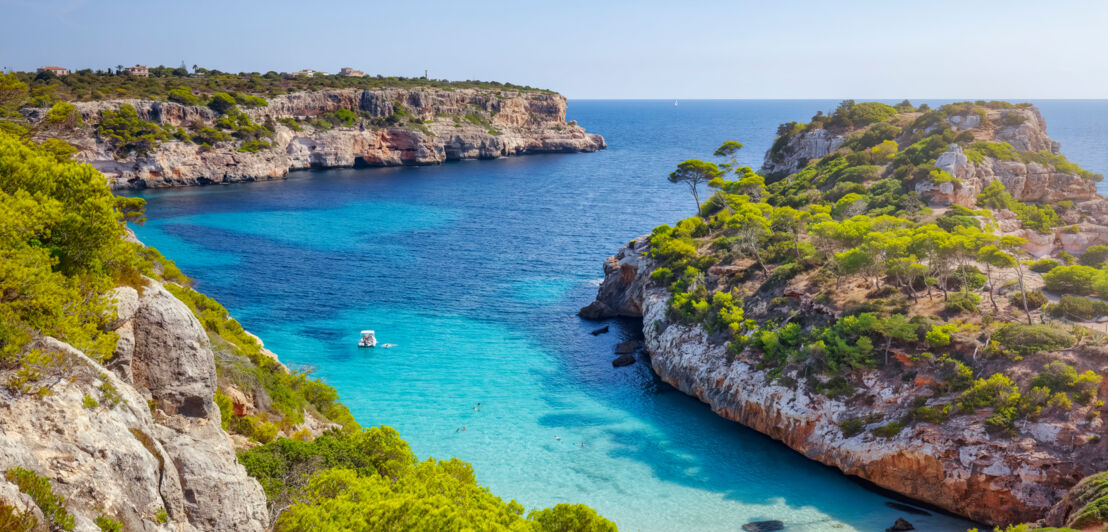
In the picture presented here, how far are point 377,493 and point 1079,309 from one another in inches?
1237

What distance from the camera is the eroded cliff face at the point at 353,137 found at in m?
97.5

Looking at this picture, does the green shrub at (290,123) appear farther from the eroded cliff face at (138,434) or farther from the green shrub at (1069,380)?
the green shrub at (1069,380)

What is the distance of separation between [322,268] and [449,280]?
40.2 feet

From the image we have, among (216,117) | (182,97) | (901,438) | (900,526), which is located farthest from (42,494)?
(182,97)

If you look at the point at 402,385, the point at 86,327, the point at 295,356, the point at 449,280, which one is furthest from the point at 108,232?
the point at 449,280

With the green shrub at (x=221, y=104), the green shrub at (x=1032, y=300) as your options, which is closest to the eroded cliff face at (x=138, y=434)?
the green shrub at (x=1032, y=300)

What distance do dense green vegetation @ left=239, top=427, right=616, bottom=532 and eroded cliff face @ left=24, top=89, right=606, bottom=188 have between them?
71.1 meters

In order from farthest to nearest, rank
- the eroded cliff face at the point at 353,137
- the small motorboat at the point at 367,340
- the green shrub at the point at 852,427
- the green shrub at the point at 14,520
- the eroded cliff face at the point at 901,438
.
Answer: the eroded cliff face at the point at 353,137 → the small motorboat at the point at 367,340 → the green shrub at the point at 852,427 → the eroded cliff face at the point at 901,438 → the green shrub at the point at 14,520

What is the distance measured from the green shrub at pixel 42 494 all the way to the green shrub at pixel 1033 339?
31824 millimetres

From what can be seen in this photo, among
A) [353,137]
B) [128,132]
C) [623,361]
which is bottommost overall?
[623,361]

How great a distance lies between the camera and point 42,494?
370 inches

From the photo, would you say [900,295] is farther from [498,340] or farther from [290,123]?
[290,123]

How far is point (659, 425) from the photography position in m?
34.1

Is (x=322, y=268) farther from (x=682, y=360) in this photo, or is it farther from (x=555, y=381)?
(x=682, y=360)
